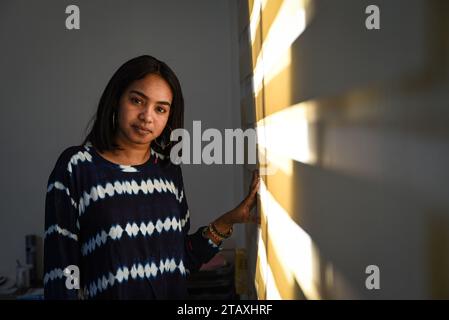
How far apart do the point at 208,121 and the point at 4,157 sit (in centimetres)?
110

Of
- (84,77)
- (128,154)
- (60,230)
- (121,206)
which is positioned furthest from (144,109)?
(84,77)

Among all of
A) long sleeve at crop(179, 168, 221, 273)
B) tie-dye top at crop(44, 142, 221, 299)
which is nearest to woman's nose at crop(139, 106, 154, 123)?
tie-dye top at crop(44, 142, 221, 299)

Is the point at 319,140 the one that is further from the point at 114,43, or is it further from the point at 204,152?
the point at 114,43

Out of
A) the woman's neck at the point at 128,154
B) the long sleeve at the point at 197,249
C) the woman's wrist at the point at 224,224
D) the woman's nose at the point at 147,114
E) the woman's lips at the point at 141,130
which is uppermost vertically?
the woman's nose at the point at 147,114

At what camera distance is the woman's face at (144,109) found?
1.05 metres

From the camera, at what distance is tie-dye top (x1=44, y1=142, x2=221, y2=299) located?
3.29ft

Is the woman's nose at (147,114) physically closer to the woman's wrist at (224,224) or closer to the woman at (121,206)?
the woman at (121,206)

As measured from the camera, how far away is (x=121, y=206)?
40.9 inches

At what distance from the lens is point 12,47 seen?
215 centimetres

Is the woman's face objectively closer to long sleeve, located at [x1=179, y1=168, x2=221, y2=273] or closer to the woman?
the woman

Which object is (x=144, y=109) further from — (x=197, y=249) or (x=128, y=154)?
(x=197, y=249)

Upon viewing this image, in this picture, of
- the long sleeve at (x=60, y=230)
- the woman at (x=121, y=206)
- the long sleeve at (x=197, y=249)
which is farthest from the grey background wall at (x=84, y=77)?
the long sleeve at (x=60, y=230)

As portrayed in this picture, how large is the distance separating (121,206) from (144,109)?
0.81ft
